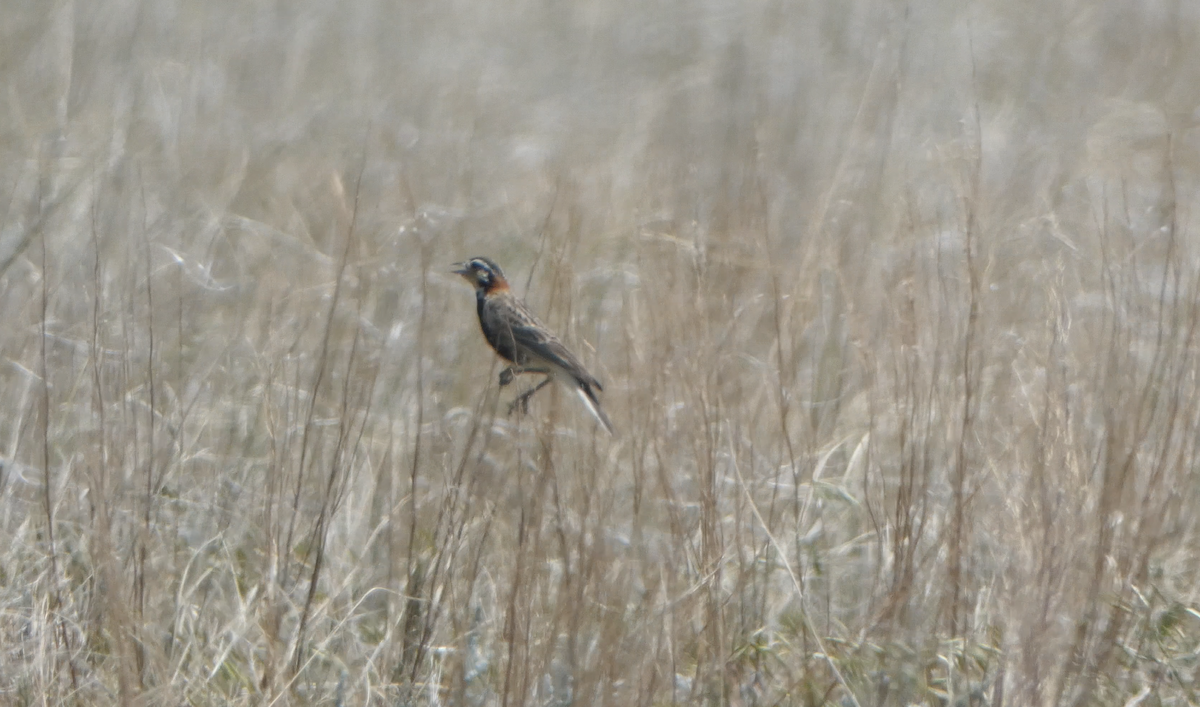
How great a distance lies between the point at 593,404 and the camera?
3732 mm

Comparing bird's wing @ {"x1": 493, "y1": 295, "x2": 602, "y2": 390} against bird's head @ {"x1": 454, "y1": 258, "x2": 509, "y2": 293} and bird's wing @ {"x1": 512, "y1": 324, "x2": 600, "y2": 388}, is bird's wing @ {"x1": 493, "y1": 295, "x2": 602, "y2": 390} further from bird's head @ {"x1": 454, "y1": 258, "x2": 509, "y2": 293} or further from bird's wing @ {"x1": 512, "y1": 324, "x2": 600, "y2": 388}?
bird's head @ {"x1": 454, "y1": 258, "x2": 509, "y2": 293}

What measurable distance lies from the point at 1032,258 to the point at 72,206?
3816 mm

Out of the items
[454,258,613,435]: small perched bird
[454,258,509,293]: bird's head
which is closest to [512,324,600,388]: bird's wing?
[454,258,613,435]: small perched bird

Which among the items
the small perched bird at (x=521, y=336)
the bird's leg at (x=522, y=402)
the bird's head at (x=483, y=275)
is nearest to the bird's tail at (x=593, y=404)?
the small perched bird at (x=521, y=336)

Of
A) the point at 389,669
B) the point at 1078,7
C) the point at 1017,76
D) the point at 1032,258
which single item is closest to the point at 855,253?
the point at 1032,258

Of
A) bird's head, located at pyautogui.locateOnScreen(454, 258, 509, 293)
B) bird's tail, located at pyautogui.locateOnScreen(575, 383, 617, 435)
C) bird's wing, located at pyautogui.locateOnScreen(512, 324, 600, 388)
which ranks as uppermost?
bird's head, located at pyautogui.locateOnScreen(454, 258, 509, 293)

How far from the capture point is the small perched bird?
3.74 metres

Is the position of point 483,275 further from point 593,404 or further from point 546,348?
point 593,404

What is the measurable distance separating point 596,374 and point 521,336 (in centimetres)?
27

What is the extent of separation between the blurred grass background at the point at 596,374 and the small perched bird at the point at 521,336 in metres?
0.15

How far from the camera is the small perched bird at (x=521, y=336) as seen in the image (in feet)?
12.3

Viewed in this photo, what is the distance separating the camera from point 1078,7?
9.98 metres

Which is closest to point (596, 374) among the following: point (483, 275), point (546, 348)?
point (546, 348)

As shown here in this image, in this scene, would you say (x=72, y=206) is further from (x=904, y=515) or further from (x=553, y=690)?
(x=904, y=515)
